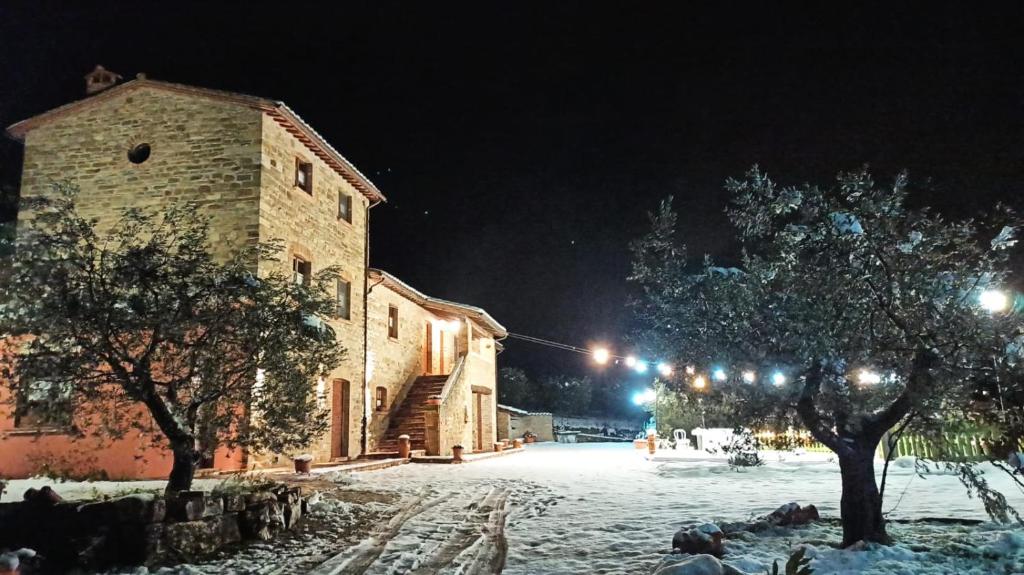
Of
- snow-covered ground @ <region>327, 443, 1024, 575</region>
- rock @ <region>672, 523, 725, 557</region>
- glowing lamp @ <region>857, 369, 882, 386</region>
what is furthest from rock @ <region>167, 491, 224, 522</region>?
glowing lamp @ <region>857, 369, 882, 386</region>

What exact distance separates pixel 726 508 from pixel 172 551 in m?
6.34

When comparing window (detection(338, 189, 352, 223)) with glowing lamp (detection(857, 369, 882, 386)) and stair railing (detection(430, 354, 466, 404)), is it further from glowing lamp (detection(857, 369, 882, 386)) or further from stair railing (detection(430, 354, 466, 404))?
glowing lamp (detection(857, 369, 882, 386))

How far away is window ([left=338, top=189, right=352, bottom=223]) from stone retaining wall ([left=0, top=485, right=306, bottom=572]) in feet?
40.0

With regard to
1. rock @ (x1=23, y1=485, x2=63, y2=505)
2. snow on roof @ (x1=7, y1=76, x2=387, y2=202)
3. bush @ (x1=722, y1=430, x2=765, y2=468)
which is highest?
snow on roof @ (x1=7, y1=76, x2=387, y2=202)

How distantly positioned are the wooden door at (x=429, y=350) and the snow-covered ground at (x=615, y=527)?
952cm

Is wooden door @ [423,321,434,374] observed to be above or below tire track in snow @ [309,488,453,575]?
above

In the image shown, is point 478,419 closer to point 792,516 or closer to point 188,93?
point 188,93

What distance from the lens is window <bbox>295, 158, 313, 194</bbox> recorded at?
49.8 ft

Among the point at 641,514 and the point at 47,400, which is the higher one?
the point at 47,400

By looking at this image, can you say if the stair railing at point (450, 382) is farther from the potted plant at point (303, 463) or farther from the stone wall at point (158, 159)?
the stone wall at point (158, 159)

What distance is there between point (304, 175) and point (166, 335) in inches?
396

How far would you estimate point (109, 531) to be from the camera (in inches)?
215

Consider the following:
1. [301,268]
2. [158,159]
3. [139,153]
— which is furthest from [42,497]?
[139,153]

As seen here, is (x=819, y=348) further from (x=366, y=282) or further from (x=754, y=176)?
(x=366, y=282)
